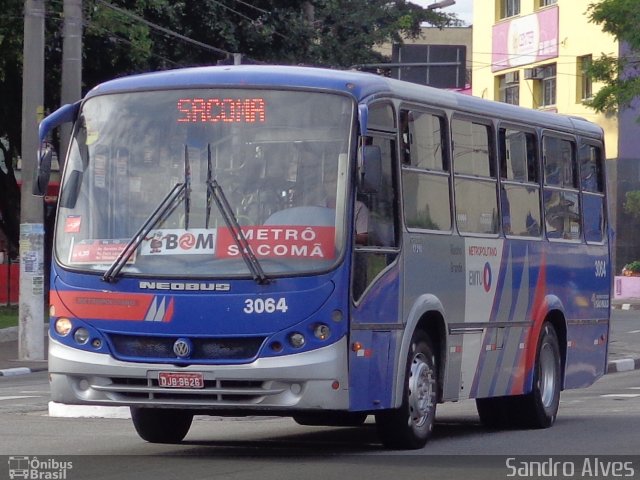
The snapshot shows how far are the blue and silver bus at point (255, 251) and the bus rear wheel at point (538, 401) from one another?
221 centimetres

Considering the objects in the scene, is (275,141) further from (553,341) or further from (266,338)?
(553,341)

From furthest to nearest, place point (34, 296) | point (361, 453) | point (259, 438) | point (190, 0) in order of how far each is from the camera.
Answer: point (190, 0), point (34, 296), point (259, 438), point (361, 453)

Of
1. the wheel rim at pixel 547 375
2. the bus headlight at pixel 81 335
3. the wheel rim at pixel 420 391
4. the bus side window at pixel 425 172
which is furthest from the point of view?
the wheel rim at pixel 547 375

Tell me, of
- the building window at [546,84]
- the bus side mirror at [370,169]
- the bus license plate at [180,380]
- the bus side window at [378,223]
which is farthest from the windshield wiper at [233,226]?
the building window at [546,84]

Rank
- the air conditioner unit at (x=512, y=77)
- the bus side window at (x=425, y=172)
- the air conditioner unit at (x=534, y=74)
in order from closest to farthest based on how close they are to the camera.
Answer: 1. the bus side window at (x=425, y=172)
2. the air conditioner unit at (x=534, y=74)
3. the air conditioner unit at (x=512, y=77)

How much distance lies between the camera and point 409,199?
11.3 m

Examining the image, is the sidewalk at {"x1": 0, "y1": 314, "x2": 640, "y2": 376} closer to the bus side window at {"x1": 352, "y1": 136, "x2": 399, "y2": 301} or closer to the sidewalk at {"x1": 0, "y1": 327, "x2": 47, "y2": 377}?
the sidewalk at {"x1": 0, "y1": 327, "x2": 47, "y2": 377}

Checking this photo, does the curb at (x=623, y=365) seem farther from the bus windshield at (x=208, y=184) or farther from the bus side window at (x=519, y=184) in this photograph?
the bus windshield at (x=208, y=184)

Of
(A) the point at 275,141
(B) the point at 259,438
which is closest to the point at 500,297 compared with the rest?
(B) the point at 259,438

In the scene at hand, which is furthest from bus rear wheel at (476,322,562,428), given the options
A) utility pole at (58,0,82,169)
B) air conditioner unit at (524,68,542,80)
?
air conditioner unit at (524,68,542,80)

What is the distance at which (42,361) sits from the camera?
77.7 ft

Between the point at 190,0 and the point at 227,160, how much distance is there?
2115cm

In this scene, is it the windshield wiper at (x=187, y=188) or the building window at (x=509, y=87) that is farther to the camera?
the building window at (x=509, y=87)

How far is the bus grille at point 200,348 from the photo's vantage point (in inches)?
403
